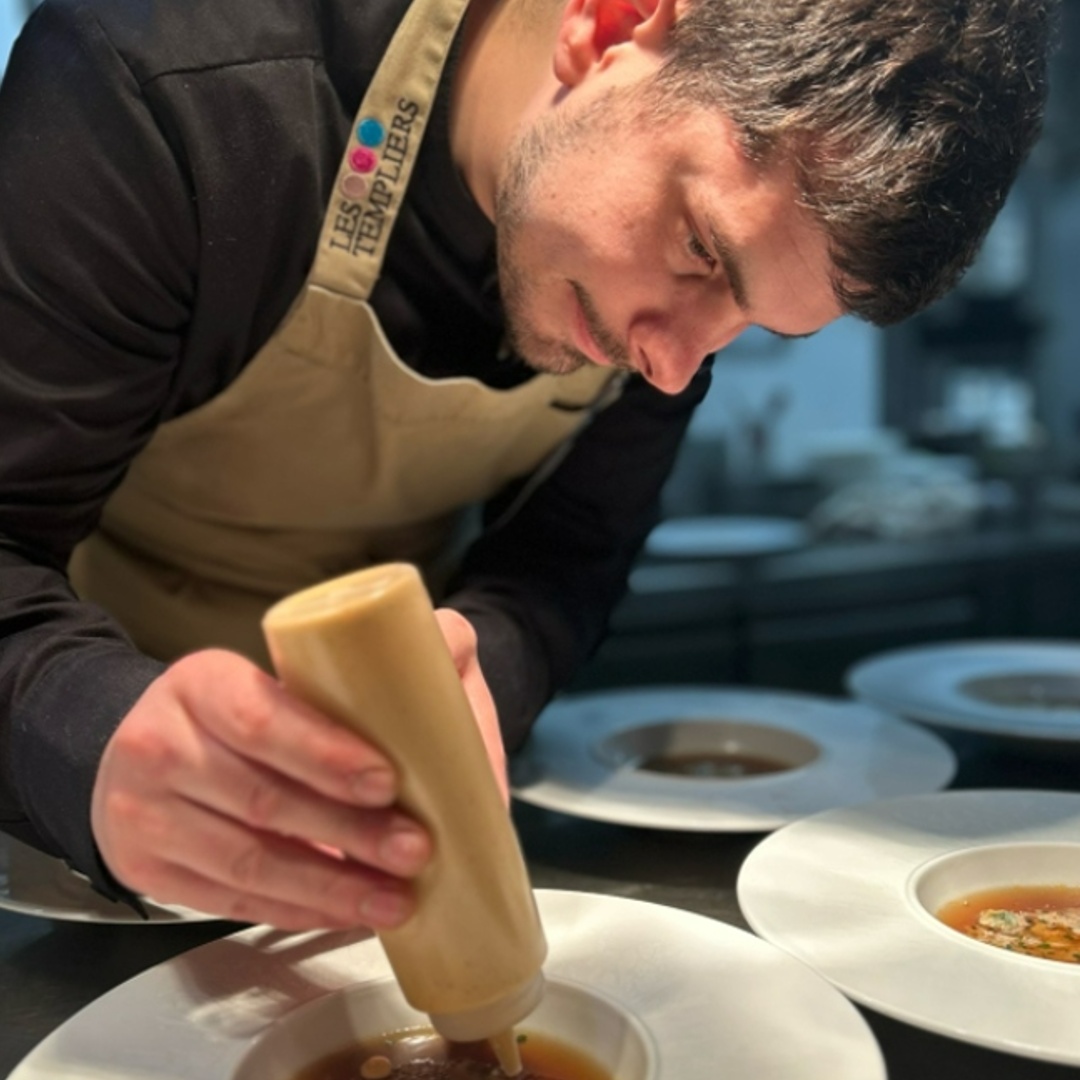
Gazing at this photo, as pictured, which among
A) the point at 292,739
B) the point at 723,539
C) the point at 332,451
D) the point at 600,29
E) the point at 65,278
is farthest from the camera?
the point at 723,539

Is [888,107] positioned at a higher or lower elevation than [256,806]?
higher

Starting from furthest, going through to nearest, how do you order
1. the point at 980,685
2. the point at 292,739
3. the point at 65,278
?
1. the point at 980,685
2. the point at 65,278
3. the point at 292,739

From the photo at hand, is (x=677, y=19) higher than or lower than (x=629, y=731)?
higher

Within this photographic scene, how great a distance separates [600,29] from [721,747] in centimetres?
89

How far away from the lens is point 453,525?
1645 millimetres

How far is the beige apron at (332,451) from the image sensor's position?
115 cm

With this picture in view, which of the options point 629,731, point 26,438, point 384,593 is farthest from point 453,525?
point 384,593

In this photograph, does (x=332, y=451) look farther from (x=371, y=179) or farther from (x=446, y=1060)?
(x=446, y=1060)

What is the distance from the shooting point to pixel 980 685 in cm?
181

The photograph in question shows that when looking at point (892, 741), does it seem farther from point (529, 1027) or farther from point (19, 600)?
point (19, 600)

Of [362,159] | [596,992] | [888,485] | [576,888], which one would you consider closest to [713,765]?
[576,888]

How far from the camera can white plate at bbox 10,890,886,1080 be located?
0.75 metres

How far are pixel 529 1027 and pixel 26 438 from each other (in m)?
0.59

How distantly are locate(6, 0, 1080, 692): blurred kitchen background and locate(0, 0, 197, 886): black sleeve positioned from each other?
1.82 m
